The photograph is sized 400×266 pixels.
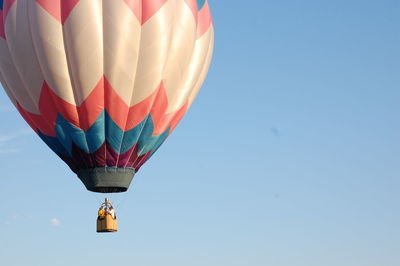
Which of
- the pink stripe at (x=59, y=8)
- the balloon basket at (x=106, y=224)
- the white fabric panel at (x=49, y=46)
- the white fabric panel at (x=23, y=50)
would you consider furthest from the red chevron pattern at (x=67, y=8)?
the balloon basket at (x=106, y=224)

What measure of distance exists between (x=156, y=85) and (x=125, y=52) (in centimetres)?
142

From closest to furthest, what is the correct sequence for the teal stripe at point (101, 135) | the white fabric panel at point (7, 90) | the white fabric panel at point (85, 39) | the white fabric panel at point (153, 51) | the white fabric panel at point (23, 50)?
the white fabric panel at point (85, 39) → the white fabric panel at point (153, 51) → the white fabric panel at point (23, 50) → the teal stripe at point (101, 135) → the white fabric panel at point (7, 90)

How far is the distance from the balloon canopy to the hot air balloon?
0.09 feet

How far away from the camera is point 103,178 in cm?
3506

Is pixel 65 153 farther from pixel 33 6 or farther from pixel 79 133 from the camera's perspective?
pixel 33 6

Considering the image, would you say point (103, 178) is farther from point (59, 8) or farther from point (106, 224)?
point (59, 8)

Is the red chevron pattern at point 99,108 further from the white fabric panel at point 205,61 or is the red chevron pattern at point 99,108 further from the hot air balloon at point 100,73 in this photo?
the white fabric panel at point 205,61

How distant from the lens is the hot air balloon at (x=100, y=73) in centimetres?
3406

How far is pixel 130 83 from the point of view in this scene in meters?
34.5

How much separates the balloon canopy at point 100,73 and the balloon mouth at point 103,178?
29 millimetres

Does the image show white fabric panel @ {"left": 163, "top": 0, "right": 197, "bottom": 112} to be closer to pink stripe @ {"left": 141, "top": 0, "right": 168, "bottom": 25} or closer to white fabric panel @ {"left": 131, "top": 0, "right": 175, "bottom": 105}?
white fabric panel @ {"left": 131, "top": 0, "right": 175, "bottom": 105}

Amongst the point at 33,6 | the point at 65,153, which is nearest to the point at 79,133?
the point at 65,153

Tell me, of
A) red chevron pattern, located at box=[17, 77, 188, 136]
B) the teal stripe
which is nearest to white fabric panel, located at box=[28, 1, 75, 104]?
red chevron pattern, located at box=[17, 77, 188, 136]

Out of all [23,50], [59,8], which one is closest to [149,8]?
[59,8]
